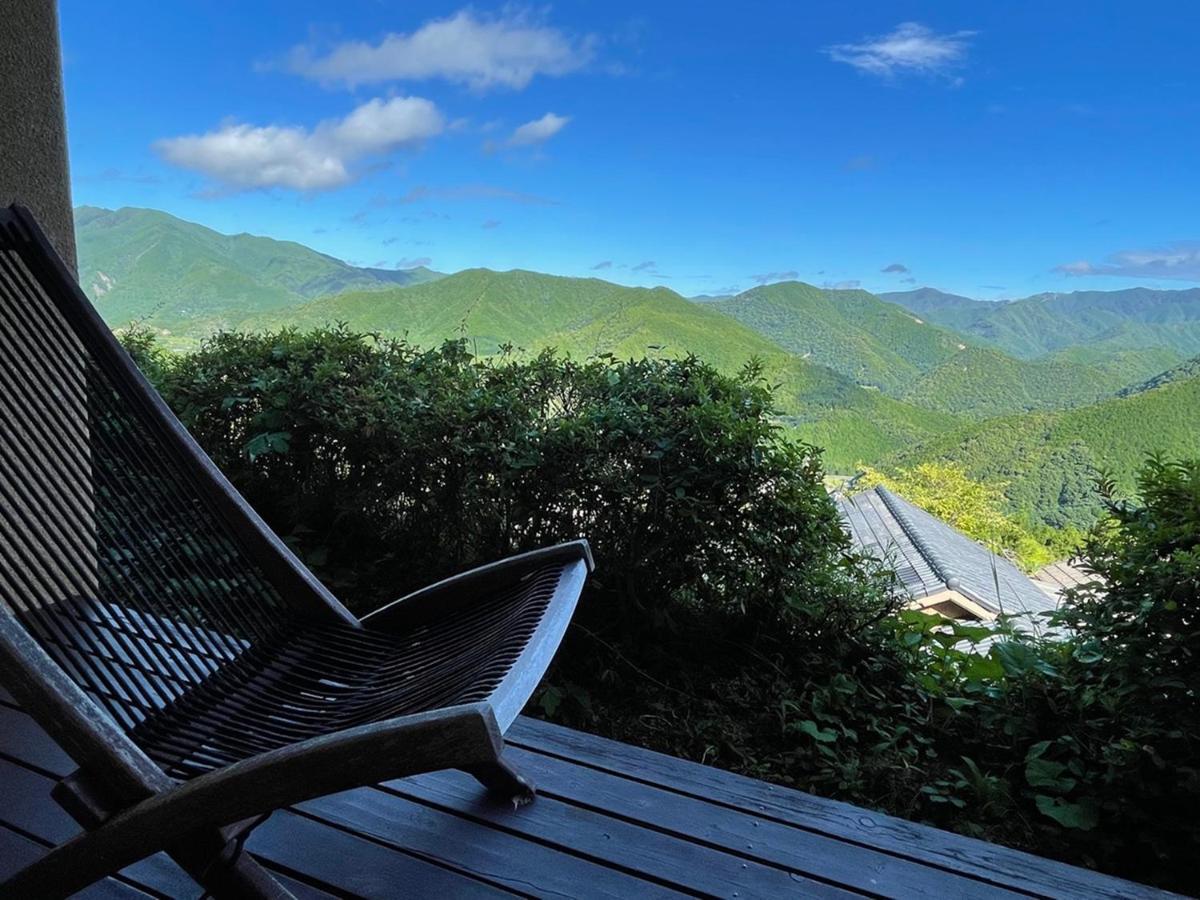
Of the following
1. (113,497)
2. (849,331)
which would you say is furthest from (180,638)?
(849,331)

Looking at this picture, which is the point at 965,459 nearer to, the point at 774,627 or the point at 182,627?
the point at 774,627

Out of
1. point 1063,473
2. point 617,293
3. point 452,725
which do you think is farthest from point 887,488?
point 452,725

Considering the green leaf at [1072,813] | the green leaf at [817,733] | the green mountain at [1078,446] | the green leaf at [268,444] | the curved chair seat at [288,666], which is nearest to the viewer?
the curved chair seat at [288,666]

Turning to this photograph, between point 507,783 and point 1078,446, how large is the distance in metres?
3.99

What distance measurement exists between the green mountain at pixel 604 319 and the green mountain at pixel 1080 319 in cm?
145

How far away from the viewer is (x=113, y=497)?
1764mm

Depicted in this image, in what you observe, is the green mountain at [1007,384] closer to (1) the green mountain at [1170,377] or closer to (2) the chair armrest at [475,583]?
(1) the green mountain at [1170,377]

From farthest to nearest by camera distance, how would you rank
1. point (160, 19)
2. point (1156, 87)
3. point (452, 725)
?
1. point (160, 19)
2. point (1156, 87)
3. point (452, 725)

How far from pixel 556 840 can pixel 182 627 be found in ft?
2.87

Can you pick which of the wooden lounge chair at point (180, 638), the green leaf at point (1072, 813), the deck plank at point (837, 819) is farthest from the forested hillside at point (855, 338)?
the wooden lounge chair at point (180, 638)

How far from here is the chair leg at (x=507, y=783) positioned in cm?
165

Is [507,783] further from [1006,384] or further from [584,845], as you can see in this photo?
[1006,384]

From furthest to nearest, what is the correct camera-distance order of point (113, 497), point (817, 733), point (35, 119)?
1. point (817, 733)
2. point (35, 119)
3. point (113, 497)

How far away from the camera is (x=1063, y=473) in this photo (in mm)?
4320
